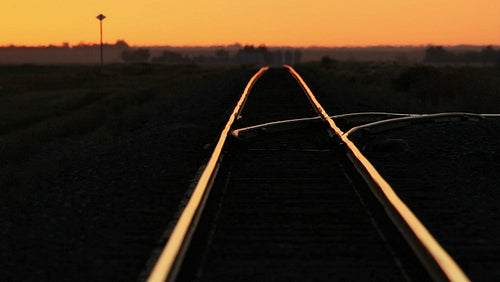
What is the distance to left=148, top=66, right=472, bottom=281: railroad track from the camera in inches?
163

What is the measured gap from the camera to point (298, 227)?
5.19 meters

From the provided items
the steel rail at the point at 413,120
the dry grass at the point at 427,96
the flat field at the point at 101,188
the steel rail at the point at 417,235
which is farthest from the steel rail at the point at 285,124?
the steel rail at the point at 417,235

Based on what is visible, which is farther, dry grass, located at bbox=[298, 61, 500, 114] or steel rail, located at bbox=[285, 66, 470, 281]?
dry grass, located at bbox=[298, 61, 500, 114]

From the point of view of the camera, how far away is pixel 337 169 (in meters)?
7.62

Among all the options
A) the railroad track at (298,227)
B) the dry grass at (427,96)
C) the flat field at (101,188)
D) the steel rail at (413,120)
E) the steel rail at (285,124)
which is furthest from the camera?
the dry grass at (427,96)

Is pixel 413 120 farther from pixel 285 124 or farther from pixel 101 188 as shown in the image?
pixel 101 188

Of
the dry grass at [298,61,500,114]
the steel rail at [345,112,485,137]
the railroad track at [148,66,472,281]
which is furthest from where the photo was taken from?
the dry grass at [298,61,500,114]

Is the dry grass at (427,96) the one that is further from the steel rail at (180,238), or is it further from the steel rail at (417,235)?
the steel rail at (180,238)

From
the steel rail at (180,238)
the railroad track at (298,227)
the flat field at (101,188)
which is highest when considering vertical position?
the steel rail at (180,238)

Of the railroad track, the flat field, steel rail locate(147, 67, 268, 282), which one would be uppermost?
steel rail locate(147, 67, 268, 282)

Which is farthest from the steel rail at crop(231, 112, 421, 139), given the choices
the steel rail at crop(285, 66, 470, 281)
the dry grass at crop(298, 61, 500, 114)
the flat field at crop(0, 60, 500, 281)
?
the steel rail at crop(285, 66, 470, 281)

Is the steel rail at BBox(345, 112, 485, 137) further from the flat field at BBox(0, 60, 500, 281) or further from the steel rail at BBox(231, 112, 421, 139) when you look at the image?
the flat field at BBox(0, 60, 500, 281)

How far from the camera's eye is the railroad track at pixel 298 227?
4.14 meters

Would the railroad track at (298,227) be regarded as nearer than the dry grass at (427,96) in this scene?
Yes
